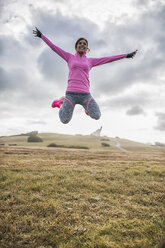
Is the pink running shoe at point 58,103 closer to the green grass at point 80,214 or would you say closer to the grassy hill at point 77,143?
the green grass at point 80,214

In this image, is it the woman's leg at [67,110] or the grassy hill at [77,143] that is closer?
the woman's leg at [67,110]

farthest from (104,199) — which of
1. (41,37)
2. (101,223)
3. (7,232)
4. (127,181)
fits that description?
(41,37)

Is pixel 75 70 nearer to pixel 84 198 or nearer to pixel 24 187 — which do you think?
pixel 84 198

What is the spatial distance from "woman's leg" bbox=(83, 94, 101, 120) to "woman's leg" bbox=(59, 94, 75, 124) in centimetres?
53

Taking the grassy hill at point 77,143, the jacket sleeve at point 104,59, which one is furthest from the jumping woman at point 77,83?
the grassy hill at point 77,143

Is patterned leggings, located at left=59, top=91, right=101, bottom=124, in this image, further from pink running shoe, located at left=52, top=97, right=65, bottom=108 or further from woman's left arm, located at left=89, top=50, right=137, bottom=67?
woman's left arm, located at left=89, top=50, right=137, bottom=67

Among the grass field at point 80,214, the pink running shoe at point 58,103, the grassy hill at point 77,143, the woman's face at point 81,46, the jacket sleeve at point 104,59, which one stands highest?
the woman's face at point 81,46

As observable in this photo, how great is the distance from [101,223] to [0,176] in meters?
6.80

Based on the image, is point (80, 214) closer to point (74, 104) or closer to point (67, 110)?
point (67, 110)

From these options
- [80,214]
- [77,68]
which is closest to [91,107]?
[77,68]

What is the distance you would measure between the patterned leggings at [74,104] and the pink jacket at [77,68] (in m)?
0.22

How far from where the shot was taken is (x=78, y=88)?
5.77 metres

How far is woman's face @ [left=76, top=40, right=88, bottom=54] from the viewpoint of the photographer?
6.09 meters

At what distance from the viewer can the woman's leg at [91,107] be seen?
5.73 meters
